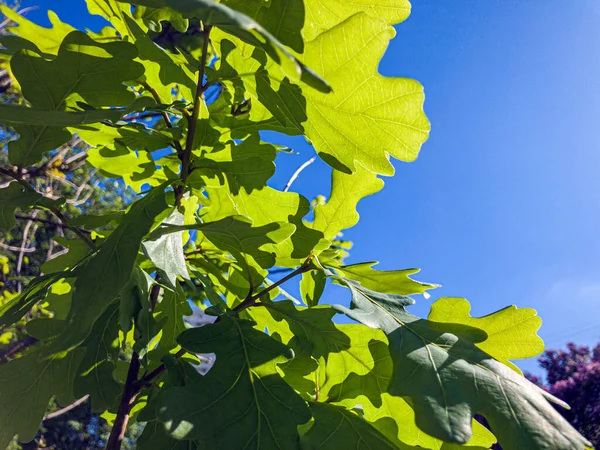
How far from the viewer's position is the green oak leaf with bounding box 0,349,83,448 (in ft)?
3.54

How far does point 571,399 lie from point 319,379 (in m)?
7.37

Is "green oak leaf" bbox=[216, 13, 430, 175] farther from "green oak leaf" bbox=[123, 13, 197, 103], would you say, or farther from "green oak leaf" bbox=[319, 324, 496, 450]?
"green oak leaf" bbox=[319, 324, 496, 450]

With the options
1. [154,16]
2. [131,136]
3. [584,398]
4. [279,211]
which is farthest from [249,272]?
[584,398]

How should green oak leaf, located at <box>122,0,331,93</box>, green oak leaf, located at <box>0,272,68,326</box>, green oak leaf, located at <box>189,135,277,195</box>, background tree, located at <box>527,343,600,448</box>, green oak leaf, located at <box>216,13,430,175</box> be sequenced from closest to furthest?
green oak leaf, located at <box>122,0,331,93</box>
green oak leaf, located at <box>216,13,430,175</box>
green oak leaf, located at <box>0,272,68,326</box>
green oak leaf, located at <box>189,135,277,195</box>
background tree, located at <box>527,343,600,448</box>

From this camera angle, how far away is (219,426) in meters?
0.81

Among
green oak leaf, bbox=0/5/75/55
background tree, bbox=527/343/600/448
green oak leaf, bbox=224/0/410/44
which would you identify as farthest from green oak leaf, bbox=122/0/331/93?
background tree, bbox=527/343/600/448

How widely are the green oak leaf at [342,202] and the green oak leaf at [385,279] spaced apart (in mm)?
116

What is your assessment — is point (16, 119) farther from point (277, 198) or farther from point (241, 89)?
point (277, 198)

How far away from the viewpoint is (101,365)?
3.55 feet

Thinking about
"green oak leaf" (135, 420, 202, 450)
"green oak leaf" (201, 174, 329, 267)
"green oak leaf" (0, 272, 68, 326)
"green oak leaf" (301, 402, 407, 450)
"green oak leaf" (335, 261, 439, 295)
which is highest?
"green oak leaf" (201, 174, 329, 267)

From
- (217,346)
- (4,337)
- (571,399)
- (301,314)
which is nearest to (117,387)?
(217,346)

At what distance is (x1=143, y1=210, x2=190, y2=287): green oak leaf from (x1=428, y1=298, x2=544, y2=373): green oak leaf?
1.60ft

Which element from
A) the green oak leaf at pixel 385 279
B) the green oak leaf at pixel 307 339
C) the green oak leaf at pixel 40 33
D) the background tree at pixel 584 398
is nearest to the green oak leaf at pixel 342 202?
→ the green oak leaf at pixel 385 279

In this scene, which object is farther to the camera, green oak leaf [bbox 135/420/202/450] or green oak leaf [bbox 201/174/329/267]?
green oak leaf [bbox 201/174/329/267]
